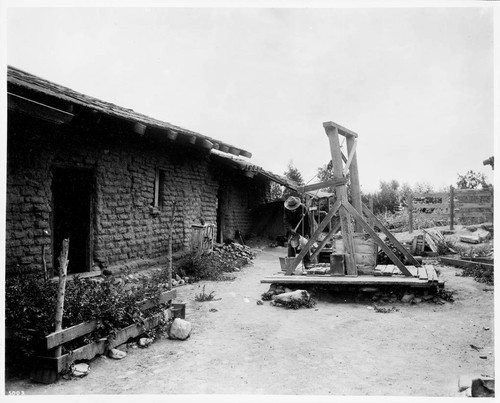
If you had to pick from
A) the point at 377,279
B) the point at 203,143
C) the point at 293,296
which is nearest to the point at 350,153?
the point at 377,279

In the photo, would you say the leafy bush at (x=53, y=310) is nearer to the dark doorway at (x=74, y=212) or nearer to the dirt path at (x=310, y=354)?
the dirt path at (x=310, y=354)

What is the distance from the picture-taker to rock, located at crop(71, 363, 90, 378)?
288 centimetres

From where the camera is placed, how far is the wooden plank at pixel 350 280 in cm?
520

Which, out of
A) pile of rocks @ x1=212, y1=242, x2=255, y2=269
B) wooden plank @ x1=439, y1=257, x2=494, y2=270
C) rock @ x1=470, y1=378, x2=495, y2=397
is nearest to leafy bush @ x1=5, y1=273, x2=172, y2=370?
rock @ x1=470, y1=378, x2=495, y2=397

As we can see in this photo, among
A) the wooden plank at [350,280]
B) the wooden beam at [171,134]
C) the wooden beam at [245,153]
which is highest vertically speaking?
the wooden beam at [245,153]

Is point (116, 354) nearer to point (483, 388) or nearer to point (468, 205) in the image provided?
point (483, 388)

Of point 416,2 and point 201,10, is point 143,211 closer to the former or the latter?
point 201,10

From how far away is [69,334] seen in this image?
116 inches

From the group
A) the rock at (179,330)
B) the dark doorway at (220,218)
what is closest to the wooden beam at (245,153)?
the dark doorway at (220,218)

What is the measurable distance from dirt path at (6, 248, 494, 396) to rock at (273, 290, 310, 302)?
0.18 meters

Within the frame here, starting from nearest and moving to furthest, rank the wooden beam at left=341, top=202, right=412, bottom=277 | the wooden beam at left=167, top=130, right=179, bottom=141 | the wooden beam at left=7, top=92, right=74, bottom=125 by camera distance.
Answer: the wooden beam at left=7, top=92, right=74, bottom=125 < the wooden beam at left=341, top=202, right=412, bottom=277 < the wooden beam at left=167, top=130, right=179, bottom=141

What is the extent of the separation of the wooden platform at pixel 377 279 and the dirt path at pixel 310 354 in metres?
0.32

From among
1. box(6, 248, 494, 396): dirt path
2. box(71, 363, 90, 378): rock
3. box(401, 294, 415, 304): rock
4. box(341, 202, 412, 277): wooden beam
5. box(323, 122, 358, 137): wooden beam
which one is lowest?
box(6, 248, 494, 396): dirt path

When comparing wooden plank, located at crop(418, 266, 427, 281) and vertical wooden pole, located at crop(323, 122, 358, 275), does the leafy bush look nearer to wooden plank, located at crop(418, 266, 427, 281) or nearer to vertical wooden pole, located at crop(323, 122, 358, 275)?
vertical wooden pole, located at crop(323, 122, 358, 275)
